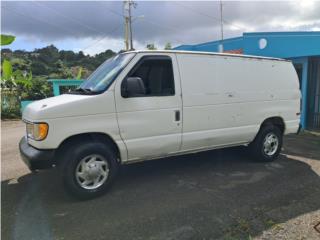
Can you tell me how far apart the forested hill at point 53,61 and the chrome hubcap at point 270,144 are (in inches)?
1002

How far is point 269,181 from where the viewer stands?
524 cm

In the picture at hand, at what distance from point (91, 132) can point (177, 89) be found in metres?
1.59

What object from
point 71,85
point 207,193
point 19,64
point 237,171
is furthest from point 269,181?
point 19,64

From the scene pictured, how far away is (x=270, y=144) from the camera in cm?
641

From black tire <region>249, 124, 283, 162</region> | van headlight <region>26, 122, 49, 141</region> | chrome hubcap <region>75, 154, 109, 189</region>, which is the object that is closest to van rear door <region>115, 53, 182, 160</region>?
chrome hubcap <region>75, 154, 109, 189</region>

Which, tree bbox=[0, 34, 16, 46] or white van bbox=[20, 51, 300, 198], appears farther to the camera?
tree bbox=[0, 34, 16, 46]

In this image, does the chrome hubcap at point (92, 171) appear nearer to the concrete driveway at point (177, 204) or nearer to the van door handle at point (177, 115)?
the concrete driveway at point (177, 204)

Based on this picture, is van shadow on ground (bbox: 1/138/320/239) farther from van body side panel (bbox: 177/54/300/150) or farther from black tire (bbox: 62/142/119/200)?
van body side panel (bbox: 177/54/300/150)

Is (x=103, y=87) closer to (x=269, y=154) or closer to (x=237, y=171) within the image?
(x=237, y=171)

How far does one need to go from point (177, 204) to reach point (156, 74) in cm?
207

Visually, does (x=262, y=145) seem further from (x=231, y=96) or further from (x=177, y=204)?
(x=177, y=204)

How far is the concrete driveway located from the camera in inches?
143

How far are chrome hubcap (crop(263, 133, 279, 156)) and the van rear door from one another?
7.22 ft

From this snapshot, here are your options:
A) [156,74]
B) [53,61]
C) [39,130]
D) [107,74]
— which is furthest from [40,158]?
[53,61]
